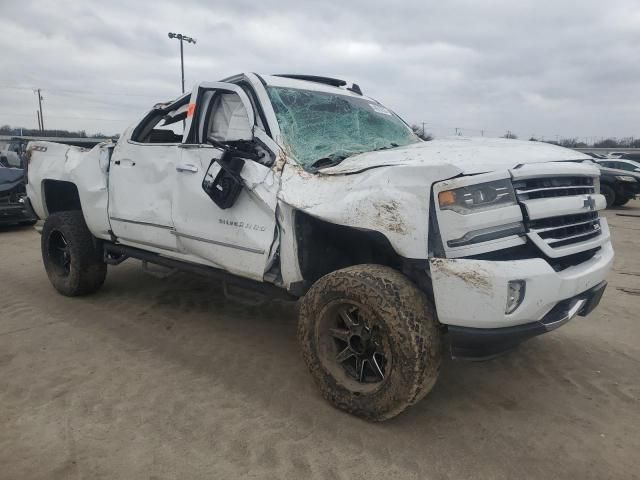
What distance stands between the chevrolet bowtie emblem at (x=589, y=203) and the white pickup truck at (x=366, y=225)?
2cm

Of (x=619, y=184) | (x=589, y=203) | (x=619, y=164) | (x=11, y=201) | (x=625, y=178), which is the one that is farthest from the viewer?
(x=619, y=164)

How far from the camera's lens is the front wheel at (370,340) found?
8.64 feet

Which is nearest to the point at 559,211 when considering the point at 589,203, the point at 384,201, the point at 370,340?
the point at 589,203

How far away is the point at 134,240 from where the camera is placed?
450cm

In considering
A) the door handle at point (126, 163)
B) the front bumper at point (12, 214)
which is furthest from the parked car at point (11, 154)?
the door handle at point (126, 163)

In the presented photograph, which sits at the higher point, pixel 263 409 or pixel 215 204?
pixel 215 204

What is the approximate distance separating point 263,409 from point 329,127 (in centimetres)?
204

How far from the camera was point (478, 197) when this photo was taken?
8.35 feet

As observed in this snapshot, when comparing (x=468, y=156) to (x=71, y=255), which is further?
(x=71, y=255)

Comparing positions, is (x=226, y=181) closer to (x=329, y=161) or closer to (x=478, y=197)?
(x=329, y=161)

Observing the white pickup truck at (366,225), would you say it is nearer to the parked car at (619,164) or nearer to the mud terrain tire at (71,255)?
the mud terrain tire at (71,255)

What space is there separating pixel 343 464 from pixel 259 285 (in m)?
1.44

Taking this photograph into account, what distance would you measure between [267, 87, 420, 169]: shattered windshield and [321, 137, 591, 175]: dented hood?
29 centimetres

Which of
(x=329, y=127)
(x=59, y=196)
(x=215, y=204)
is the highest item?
(x=329, y=127)
